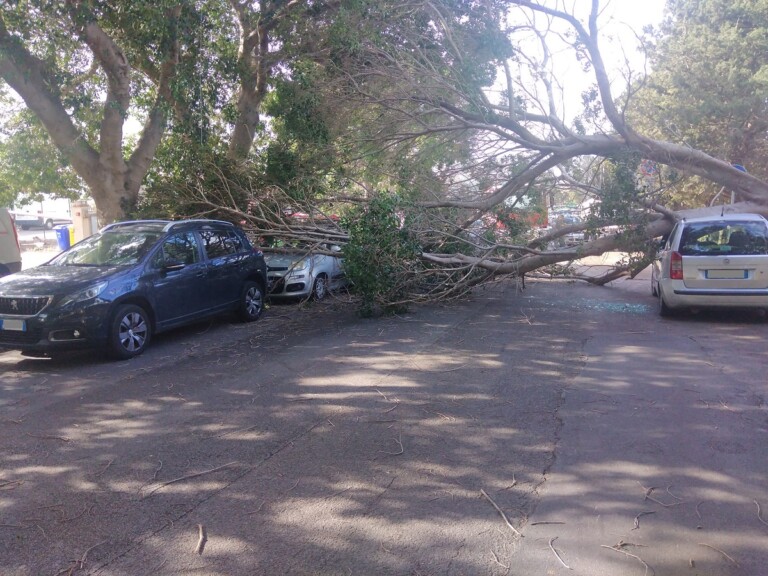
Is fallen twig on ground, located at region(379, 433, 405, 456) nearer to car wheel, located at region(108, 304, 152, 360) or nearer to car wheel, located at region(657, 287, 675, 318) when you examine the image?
car wheel, located at region(108, 304, 152, 360)

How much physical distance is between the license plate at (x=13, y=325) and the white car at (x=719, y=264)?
970 cm

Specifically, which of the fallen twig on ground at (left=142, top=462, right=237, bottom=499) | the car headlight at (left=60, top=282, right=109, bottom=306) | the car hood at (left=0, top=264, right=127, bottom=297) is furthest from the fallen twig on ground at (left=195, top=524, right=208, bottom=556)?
the car hood at (left=0, top=264, right=127, bottom=297)

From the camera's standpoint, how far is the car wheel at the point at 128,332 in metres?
9.15

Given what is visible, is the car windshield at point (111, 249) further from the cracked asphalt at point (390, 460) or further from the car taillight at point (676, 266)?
the car taillight at point (676, 266)

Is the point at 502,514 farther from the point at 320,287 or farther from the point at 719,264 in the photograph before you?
the point at 320,287

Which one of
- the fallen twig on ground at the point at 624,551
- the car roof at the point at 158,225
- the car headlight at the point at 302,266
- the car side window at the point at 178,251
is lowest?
the fallen twig on ground at the point at 624,551

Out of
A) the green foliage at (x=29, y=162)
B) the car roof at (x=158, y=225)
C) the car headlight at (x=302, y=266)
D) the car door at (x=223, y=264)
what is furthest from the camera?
the green foliage at (x=29, y=162)

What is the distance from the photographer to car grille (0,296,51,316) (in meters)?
8.83

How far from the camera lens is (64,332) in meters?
8.80

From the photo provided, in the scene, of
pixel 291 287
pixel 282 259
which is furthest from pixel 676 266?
pixel 282 259

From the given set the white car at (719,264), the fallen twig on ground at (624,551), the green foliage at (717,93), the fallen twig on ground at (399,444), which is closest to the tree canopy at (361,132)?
the white car at (719,264)

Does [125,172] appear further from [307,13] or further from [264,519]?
[264,519]

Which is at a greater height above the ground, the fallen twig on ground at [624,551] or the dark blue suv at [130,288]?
the dark blue suv at [130,288]

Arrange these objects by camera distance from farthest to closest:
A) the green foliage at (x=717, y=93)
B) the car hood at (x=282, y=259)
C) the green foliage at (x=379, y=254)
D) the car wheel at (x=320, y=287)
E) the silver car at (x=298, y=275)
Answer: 1. the green foliage at (x=717, y=93)
2. the car wheel at (x=320, y=287)
3. the car hood at (x=282, y=259)
4. the silver car at (x=298, y=275)
5. the green foliage at (x=379, y=254)
